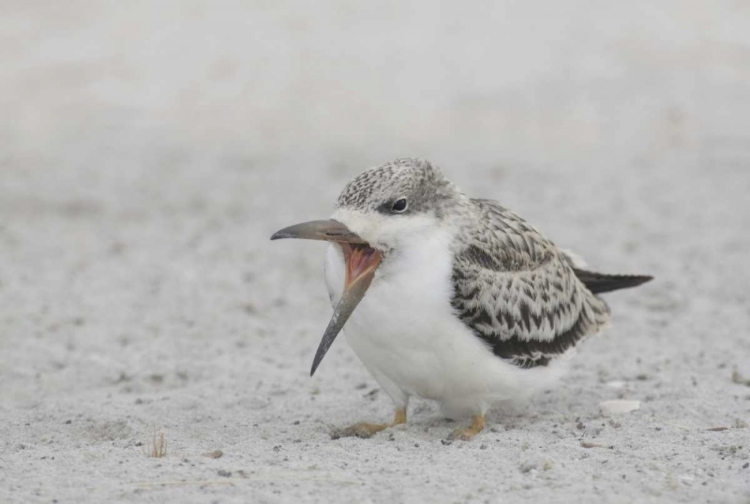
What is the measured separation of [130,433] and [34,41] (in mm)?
9434

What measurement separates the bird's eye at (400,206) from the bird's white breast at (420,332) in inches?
6.8

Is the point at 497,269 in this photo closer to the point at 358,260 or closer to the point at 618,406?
the point at 358,260

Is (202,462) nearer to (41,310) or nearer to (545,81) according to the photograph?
(41,310)

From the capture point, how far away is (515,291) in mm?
6254

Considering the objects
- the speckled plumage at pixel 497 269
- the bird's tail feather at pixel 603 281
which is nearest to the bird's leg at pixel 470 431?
the speckled plumage at pixel 497 269

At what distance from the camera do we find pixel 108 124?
43.5 feet

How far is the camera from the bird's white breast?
5559 mm

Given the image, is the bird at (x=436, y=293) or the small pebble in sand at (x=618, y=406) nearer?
the bird at (x=436, y=293)

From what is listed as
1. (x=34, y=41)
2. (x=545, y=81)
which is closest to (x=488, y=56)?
(x=545, y=81)

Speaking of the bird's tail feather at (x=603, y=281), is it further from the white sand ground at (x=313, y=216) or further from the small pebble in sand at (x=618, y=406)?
the small pebble in sand at (x=618, y=406)

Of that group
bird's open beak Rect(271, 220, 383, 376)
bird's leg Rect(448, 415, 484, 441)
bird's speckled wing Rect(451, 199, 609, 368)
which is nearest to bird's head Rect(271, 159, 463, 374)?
bird's open beak Rect(271, 220, 383, 376)

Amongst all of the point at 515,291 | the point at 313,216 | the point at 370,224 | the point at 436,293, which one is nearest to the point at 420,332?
the point at 436,293

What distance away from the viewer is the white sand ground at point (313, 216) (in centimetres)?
531

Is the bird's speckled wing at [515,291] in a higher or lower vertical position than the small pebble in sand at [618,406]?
higher
